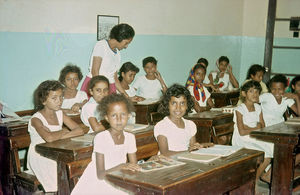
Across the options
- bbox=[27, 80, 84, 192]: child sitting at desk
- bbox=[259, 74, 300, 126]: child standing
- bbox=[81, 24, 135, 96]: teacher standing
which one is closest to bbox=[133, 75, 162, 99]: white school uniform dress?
→ bbox=[81, 24, 135, 96]: teacher standing

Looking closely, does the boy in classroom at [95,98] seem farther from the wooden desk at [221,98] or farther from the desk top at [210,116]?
the wooden desk at [221,98]

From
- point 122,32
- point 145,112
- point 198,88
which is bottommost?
point 145,112

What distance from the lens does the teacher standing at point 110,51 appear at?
163 inches

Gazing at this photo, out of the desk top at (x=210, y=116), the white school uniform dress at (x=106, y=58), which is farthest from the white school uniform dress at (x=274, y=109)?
the white school uniform dress at (x=106, y=58)

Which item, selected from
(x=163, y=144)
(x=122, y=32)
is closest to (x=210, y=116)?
(x=163, y=144)

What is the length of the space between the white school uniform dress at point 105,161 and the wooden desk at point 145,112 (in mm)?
1991

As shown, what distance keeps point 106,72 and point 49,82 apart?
121 centimetres

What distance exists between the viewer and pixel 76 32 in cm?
495

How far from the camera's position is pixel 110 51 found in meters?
4.30

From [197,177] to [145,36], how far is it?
425cm

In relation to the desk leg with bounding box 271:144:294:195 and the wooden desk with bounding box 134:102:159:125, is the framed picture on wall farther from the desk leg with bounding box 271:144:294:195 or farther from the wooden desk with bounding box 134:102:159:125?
the desk leg with bounding box 271:144:294:195

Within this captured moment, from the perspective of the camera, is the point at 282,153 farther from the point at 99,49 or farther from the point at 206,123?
the point at 99,49

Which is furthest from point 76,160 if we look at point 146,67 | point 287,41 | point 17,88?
point 287,41

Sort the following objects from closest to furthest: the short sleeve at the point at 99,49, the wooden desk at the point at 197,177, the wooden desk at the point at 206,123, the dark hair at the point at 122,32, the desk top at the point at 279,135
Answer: the wooden desk at the point at 197,177 → the desk top at the point at 279,135 → the wooden desk at the point at 206,123 → the dark hair at the point at 122,32 → the short sleeve at the point at 99,49
